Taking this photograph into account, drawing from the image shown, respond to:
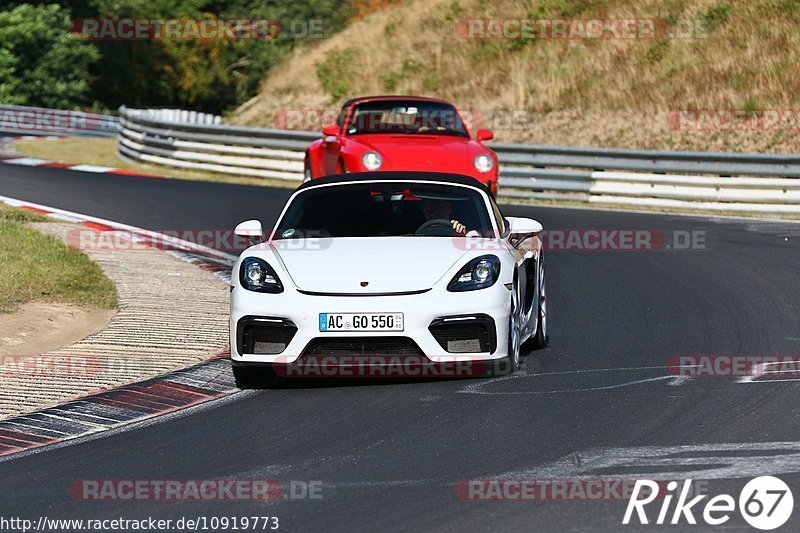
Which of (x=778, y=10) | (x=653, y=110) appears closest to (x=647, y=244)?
(x=653, y=110)

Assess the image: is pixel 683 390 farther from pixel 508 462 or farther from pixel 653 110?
pixel 653 110

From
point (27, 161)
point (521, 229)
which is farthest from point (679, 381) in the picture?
point (27, 161)

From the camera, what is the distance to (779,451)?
663 cm

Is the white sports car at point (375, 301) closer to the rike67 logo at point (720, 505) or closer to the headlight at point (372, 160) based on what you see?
the rike67 logo at point (720, 505)

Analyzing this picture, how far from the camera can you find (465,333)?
845cm

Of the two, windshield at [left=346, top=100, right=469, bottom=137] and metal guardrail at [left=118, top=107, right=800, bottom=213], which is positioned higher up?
windshield at [left=346, top=100, right=469, bottom=137]

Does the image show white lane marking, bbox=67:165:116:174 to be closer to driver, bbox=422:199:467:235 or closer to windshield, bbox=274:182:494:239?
windshield, bbox=274:182:494:239

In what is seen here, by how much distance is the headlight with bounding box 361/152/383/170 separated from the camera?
16453mm

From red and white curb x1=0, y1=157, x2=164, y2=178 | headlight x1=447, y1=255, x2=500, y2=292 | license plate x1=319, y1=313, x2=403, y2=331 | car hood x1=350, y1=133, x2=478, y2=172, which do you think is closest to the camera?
license plate x1=319, y1=313, x2=403, y2=331

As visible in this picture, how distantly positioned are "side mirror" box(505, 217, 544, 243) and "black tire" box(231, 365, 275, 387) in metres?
1.89

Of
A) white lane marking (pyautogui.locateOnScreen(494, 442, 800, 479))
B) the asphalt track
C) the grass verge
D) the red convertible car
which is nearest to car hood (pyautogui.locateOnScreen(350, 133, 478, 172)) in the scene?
the red convertible car

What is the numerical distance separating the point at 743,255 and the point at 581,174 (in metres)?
7.00

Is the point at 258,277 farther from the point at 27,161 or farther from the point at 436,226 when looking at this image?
the point at 27,161

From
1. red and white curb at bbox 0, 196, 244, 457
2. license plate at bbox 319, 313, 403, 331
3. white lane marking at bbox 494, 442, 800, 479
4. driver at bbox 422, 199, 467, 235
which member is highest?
driver at bbox 422, 199, 467, 235
